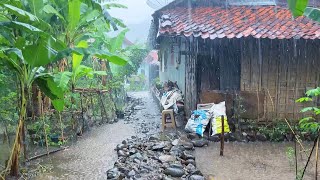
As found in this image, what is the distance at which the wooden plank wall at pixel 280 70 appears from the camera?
27.3 feet

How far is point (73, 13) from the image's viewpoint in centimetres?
714

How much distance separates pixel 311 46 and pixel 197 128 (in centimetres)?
392

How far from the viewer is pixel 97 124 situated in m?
9.93

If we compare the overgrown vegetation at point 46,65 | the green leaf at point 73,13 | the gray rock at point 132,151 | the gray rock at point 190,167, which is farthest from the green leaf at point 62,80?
the gray rock at point 190,167

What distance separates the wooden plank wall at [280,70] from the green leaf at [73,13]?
4.51 m

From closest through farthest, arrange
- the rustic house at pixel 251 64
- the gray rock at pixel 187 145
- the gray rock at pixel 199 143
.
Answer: the gray rock at pixel 187 145 < the gray rock at pixel 199 143 < the rustic house at pixel 251 64

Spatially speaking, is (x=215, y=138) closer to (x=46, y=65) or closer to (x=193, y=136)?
(x=193, y=136)

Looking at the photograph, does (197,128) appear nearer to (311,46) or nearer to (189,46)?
(189,46)

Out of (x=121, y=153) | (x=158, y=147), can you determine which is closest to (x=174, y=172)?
(x=158, y=147)

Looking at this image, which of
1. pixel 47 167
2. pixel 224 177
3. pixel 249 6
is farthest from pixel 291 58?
pixel 47 167

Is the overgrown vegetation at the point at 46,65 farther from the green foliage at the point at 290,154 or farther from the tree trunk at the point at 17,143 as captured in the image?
the green foliage at the point at 290,154

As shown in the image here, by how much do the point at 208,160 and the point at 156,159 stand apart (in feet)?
3.68

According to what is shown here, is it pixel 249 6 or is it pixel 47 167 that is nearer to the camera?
pixel 47 167

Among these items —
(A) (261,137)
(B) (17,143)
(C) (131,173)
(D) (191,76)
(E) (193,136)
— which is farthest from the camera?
(D) (191,76)
